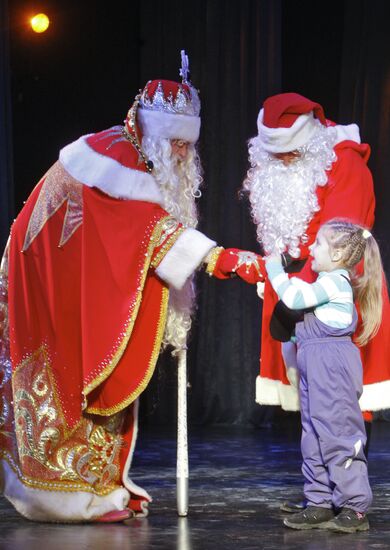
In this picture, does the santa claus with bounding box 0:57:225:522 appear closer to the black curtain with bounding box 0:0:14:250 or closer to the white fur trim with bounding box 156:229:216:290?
the white fur trim with bounding box 156:229:216:290

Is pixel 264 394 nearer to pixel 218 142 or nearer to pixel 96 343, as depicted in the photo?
pixel 96 343

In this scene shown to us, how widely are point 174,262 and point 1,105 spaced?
3256 millimetres

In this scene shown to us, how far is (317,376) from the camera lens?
365cm

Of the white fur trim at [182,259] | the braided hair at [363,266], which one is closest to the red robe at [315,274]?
the braided hair at [363,266]

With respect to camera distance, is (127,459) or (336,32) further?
(336,32)

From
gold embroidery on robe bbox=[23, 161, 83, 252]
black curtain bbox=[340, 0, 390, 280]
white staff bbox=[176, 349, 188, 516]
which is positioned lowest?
white staff bbox=[176, 349, 188, 516]

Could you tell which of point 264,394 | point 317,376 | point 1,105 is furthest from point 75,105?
point 317,376

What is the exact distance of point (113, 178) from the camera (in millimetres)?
3781

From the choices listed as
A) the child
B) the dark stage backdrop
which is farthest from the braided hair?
the dark stage backdrop

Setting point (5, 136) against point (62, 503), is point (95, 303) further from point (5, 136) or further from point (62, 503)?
point (5, 136)

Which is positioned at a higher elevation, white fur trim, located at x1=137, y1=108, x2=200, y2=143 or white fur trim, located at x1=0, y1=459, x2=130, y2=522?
white fur trim, located at x1=137, y1=108, x2=200, y2=143

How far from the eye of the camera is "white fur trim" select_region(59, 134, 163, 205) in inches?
148

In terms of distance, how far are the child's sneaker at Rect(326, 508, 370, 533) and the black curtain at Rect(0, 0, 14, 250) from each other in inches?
139

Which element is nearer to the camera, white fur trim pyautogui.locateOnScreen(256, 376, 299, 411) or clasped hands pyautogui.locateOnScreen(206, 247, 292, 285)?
clasped hands pyautogui.locateOnScreen(206, 247, 292, 285)
